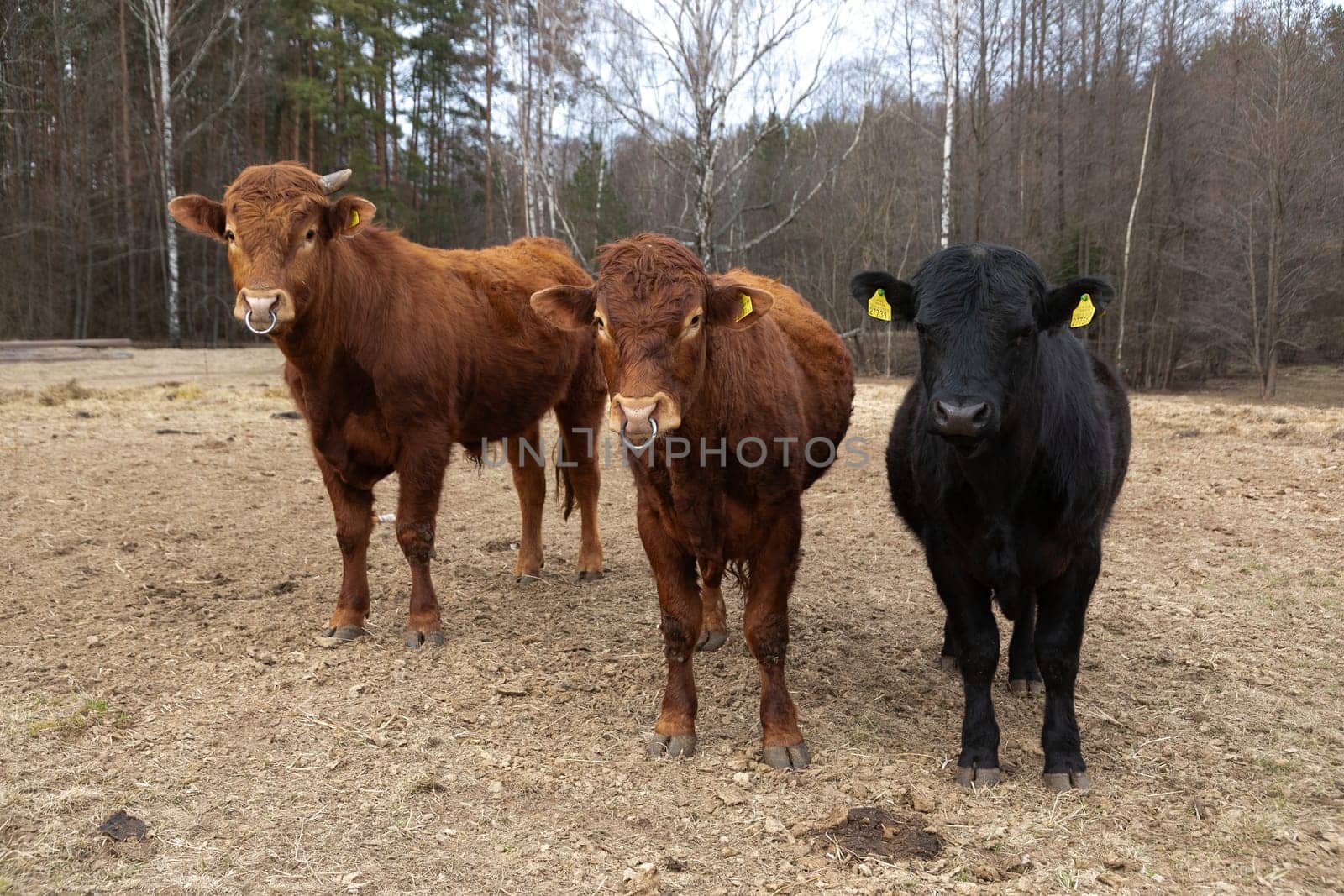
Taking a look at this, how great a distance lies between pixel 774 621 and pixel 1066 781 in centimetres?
119

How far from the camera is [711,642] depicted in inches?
193

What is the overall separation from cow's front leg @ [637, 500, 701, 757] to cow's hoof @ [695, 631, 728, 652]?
3.60 ft

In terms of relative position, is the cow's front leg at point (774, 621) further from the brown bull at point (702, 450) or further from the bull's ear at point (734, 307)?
the bull's ear at point (734, 307)

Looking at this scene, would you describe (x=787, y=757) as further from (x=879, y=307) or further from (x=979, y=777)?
(x=879, y=307)

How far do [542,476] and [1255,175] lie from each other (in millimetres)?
18800

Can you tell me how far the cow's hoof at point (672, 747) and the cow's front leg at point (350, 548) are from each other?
6.49ft

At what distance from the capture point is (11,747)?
11.4 feet

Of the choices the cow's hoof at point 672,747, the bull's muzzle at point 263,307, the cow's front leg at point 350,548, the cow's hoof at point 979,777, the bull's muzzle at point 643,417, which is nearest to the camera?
the bull's muzzle at point 643,417

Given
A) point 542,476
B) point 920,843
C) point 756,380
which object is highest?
point 756,380

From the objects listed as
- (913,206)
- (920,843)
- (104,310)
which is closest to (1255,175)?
(913,206)

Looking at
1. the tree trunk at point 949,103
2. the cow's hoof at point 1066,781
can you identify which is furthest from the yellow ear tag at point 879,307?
the tree trunk at point 949,103

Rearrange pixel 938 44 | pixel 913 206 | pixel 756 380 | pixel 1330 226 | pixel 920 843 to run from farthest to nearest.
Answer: pixel 913 206, pixel 938 44, pixel 1330 226, pixel 756 380, pixel 920 843

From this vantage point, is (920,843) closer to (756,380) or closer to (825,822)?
(825,822)

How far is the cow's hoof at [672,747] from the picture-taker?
12.1ft
